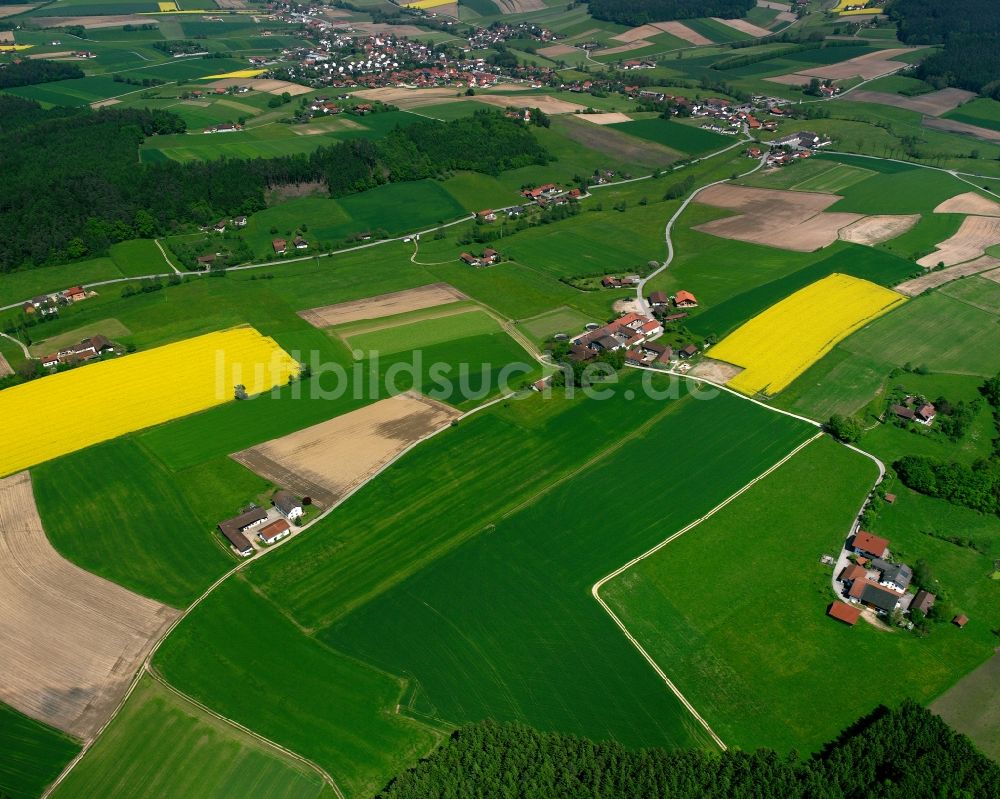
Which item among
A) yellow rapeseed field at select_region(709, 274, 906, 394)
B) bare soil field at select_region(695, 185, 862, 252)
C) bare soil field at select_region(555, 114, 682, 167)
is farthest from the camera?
bare soil field at select_region(555, 114, 682, 167)

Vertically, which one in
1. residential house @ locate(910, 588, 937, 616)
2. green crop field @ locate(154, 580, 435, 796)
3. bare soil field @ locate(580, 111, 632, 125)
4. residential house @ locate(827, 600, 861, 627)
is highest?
bare soil field @ locate(580, 111, 632, 125)

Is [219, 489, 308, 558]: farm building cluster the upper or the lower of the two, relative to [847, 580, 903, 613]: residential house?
lower

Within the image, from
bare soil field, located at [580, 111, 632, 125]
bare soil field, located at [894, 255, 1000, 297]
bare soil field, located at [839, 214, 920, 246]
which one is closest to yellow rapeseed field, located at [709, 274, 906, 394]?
bare soil field, located at [894, 255, 1000, 297]

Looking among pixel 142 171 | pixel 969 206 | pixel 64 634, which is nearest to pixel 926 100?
pixel 969 206

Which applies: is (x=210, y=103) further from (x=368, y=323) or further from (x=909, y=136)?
(x=909, y=136)

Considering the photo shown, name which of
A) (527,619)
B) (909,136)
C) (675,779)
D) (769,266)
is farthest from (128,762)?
(909,136)

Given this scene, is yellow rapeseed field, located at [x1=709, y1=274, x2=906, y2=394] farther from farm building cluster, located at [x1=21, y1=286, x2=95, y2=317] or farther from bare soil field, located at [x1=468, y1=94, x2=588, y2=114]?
bare soil field, located at [x1=468, y1=94, x2=588, y2=114]
